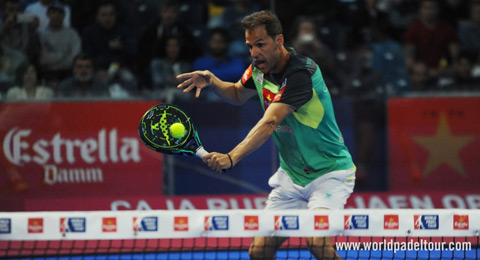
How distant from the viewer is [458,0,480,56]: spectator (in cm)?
971

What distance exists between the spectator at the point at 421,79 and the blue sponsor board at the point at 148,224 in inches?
202

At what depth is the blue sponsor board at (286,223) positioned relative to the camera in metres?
4.75

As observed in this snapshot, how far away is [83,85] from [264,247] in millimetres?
4424

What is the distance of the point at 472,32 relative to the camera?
32.3 ft

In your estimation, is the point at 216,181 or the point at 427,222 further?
the point at 216,181

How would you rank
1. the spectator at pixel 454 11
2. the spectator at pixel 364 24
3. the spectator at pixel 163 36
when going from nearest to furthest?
the spectator at pixel 163 36 → the spectator at pixel 364 24 → the spectator at pixel 454 11

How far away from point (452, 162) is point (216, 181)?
9.39 ft

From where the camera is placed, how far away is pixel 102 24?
9.30m

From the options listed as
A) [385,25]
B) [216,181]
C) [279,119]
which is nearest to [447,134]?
[385,25]

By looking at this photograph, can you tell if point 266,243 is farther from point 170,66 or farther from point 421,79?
point 421,79

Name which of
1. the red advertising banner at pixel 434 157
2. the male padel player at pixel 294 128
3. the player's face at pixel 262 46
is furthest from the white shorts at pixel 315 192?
the red advertising banner at pixel 434 157

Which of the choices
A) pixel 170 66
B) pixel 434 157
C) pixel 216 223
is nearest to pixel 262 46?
pixel 216 223

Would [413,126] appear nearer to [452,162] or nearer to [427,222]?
[452,162]

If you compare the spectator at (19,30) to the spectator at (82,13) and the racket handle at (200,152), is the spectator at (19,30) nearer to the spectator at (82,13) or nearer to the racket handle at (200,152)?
the spectator at (82,13)
